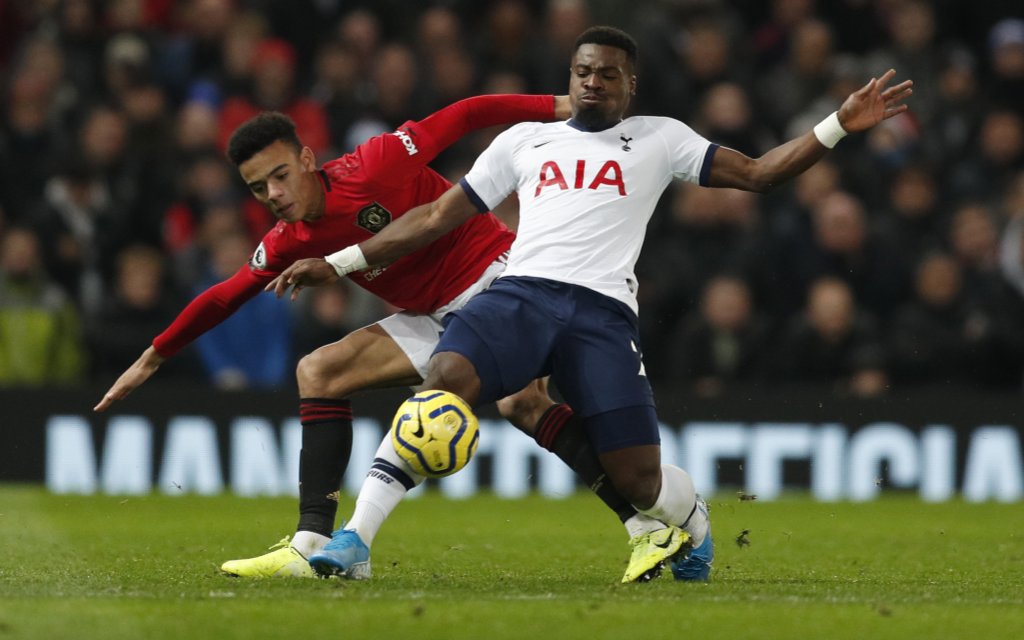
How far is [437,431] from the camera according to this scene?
245 inches

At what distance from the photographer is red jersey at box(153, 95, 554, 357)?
732 cm

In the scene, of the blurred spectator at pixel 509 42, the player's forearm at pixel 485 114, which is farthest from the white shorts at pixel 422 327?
the blurred spectator at pixel 509 42

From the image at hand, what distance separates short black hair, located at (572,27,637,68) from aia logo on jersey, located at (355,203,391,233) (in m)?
1.15

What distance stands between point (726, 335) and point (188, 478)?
408cm

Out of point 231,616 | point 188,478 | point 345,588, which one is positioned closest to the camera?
point 231,616

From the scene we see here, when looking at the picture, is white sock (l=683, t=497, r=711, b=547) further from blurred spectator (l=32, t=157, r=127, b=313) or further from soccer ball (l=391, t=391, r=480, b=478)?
blurred spectator (l=32, t=157, r=127, b=313)

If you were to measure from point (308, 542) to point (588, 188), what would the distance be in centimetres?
184

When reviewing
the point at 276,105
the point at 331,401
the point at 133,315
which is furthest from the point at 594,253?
the point at 276,105

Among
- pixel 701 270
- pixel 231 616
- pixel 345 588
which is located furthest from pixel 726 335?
pixel 231 616

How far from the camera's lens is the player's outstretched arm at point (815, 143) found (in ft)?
21.8

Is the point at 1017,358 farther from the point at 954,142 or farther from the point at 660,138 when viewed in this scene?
the point at 660,138

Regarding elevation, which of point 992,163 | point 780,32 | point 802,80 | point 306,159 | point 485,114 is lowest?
point 306,159

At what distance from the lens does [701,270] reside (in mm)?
12859

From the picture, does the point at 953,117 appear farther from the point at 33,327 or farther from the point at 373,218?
the point at 373,218
